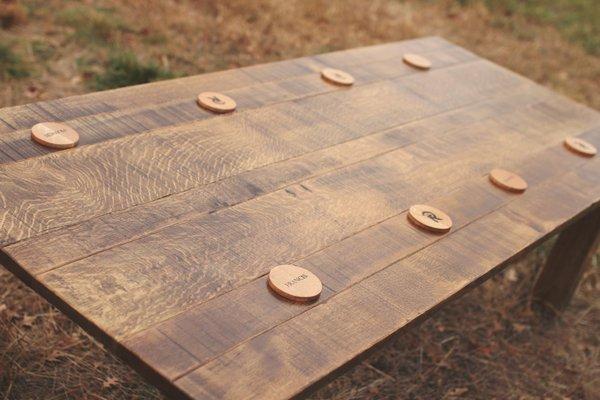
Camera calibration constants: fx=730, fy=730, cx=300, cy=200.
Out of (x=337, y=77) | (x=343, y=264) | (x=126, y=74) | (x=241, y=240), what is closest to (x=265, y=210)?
(x=241, y=240)

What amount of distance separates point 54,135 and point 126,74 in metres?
2.07

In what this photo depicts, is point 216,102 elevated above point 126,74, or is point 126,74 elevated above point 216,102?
point 216,102

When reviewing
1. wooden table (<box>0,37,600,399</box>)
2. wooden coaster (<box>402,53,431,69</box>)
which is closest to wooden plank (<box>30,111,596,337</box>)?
wooden table (<box>0,37,600,399</box>)

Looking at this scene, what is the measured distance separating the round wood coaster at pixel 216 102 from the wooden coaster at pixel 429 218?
0.72 meters

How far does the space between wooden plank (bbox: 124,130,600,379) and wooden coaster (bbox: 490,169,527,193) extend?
0.02 metres

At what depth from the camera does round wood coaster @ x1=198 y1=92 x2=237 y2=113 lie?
94.7 inches

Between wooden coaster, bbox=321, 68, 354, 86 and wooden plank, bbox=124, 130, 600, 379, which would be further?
wooden coaster, bbox=321, 68, 354, 86

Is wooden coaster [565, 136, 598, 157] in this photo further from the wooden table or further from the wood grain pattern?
the wood grain pattern

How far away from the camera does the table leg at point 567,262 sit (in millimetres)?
3195

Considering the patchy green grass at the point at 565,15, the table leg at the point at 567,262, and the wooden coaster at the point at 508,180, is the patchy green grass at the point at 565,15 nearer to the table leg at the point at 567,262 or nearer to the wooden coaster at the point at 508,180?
the table leg at the point at 567,262

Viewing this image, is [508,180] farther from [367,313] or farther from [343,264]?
[367,313]

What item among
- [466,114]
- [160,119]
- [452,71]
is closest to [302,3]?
[452,71]

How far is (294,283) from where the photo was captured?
1.65m

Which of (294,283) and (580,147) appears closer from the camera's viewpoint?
(294,283)
